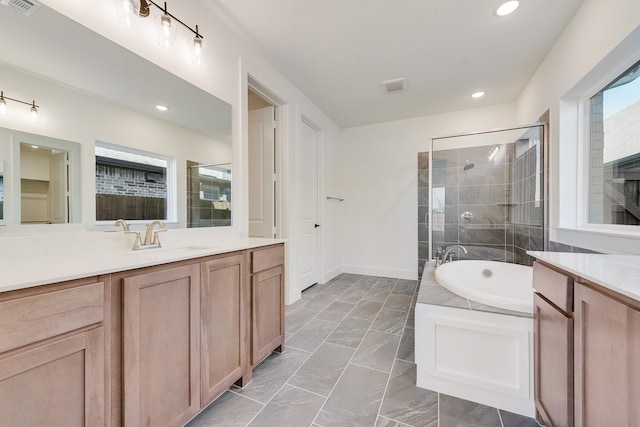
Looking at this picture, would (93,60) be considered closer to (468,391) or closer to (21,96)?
(21,96)

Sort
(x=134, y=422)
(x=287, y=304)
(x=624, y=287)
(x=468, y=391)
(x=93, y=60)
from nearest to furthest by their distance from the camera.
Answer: (x=624, y=287), (x=134, y=422), (x=93, y=60), (x=468, y=391), (x=287, y=304)

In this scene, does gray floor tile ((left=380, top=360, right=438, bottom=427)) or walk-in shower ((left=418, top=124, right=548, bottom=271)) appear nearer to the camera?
gray floor tile ((left=380, top=360, right=438, bottom=427))

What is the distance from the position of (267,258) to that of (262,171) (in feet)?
4.98

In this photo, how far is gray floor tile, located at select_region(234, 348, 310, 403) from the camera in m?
1.44

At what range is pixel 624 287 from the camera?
2.11ft

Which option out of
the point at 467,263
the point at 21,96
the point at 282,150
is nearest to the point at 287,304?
the point at 282,150

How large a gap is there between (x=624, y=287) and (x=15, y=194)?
82.0 inches

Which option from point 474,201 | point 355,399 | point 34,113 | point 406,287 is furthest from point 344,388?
point 474,201

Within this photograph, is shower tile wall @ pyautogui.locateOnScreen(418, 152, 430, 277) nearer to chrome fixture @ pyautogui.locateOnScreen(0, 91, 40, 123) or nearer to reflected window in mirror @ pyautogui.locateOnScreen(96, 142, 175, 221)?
reflected window in mirror @ pyautogui.locateOnScreen(96, 142, 175, 221)

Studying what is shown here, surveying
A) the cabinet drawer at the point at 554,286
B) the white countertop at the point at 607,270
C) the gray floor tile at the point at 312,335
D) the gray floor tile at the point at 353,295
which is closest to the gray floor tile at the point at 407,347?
the gray floor tile at the point at 312,335

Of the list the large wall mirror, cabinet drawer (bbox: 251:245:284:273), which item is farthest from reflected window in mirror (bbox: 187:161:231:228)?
cabinet drawer (bbox: 251:245:284:273)

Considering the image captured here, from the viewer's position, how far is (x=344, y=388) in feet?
4.90

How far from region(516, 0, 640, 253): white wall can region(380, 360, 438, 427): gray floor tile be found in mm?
1320

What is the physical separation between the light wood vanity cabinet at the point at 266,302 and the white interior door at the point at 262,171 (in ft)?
3.67
